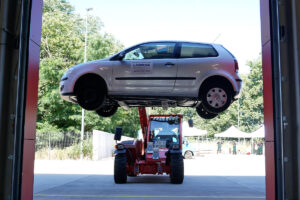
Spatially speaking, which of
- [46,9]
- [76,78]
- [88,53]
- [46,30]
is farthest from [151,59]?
[46,9]

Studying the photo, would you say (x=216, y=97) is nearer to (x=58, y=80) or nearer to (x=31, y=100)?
(x=31, y=100)

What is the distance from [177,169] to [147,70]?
4136 millimetres

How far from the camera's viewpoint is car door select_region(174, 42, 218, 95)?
332 inches

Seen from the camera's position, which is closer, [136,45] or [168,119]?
[136,45]

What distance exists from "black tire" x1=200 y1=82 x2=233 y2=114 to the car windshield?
4.64 metres

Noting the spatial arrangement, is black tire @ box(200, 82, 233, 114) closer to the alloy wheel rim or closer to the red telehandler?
the alloy wheel rim

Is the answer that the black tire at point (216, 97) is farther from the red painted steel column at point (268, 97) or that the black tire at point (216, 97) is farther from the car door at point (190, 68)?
the red painted steel column at point (268, 97)

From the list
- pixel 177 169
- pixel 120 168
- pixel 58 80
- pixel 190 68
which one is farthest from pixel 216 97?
pixel 58 80

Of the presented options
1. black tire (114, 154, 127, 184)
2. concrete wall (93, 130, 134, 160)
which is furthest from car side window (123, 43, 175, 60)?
concrete wall (93, 130, 134, 160)

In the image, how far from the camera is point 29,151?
460 centimetres

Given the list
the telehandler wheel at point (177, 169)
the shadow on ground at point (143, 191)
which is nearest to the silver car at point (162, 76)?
the shadow on ground at point (143, 191)

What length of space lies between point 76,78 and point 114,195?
2.83 m

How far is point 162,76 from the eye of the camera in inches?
332

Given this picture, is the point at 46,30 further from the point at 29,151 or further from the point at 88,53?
the point at 29,151
